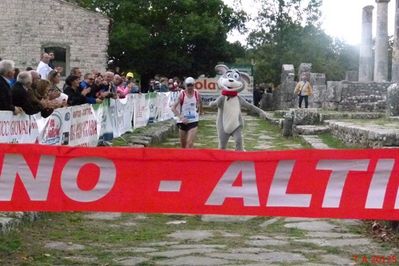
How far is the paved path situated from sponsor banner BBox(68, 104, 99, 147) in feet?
10.6

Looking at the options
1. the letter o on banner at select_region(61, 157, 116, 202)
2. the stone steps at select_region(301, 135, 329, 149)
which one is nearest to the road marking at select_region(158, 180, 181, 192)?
the letter o on banner at select_region(61, 157, 116, 202)

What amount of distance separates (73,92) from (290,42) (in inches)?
1822

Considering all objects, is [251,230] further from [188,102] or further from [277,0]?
[277,0]

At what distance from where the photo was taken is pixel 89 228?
28.5ft

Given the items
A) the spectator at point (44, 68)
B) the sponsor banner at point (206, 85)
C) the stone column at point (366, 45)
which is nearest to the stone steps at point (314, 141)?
the spectator at point (44, 68)

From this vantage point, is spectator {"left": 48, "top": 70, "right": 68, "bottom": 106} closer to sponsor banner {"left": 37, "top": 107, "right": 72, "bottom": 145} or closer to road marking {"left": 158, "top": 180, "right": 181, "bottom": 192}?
sponsor banner {"left": 37, "top": 107, "right": 72, "bottom": 145}

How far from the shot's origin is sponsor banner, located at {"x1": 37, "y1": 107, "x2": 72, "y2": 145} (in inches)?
431

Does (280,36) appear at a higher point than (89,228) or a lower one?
higher

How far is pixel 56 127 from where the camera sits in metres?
11.7

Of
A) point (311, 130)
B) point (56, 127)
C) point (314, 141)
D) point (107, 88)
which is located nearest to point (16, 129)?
point (56, 127)

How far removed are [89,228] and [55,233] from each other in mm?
481

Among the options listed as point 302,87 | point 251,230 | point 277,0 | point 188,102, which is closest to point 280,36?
point 277,0

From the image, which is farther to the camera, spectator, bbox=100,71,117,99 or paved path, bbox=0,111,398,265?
spectator, bbox=100,71,117,99

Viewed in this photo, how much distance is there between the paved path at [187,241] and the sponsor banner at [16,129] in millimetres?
1111
